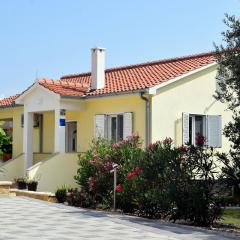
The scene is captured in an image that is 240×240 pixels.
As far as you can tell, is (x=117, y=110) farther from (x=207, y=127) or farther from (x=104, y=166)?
(x=104, y=166)

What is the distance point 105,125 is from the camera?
72.7 ft

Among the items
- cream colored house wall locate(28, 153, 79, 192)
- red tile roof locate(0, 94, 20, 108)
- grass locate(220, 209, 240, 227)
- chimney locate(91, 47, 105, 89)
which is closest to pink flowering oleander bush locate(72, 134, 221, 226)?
grass locate(220, 209, 240, 227)

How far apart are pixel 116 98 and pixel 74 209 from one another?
7205 mm

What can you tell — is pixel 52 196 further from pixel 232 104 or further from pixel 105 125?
pixel 232 104

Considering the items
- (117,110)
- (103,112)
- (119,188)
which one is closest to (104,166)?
(119,188)

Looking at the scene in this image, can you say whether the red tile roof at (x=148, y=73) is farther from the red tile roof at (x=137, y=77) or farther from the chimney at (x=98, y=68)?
the chimney at (x=98, y=68)

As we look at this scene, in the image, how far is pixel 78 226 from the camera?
473 inches

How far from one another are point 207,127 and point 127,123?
3.50m

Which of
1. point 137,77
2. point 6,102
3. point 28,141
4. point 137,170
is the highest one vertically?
point 137,77

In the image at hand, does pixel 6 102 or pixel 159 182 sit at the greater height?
pixel 6 102

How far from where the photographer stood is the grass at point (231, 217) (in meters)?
14.3

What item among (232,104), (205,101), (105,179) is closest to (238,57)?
(232,104)

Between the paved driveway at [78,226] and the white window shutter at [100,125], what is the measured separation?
703 centimetres

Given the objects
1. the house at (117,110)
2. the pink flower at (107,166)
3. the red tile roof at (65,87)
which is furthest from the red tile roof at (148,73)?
the pink flower at (107,166)
